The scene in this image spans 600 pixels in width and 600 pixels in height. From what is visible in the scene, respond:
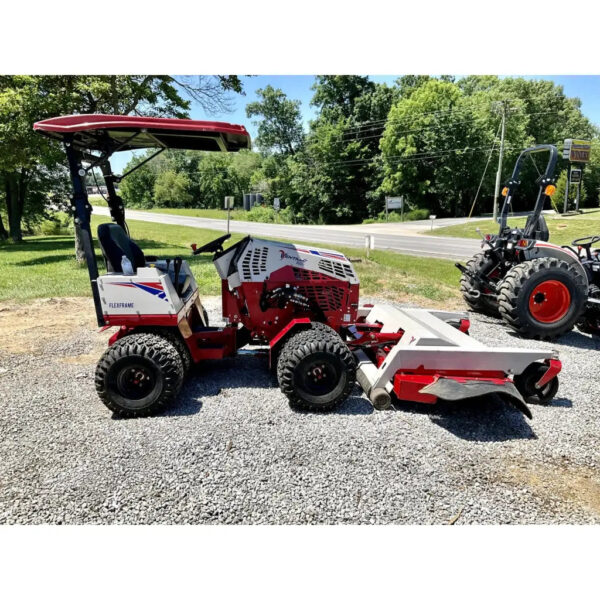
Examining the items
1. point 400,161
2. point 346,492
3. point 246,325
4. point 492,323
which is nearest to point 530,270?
point 492,323

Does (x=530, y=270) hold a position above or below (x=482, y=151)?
below

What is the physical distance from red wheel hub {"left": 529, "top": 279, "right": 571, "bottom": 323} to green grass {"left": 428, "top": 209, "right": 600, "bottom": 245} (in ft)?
47.5

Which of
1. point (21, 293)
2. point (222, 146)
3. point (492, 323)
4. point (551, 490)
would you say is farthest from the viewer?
point (21, 293)

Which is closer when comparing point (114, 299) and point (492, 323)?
point (114, 299)

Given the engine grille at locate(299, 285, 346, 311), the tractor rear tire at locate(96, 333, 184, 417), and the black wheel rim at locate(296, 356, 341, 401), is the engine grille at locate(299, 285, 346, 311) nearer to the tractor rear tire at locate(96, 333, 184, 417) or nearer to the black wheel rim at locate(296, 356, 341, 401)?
the black wheel rim at locate(296, 356, 341, 401)

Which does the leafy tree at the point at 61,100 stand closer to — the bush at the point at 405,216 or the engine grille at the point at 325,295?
the engine grille at the point at 325,295

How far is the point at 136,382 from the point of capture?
3486mm

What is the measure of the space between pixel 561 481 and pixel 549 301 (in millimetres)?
3260

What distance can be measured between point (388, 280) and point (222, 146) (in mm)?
6115

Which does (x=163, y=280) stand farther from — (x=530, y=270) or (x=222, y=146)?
(x=530, y=270)

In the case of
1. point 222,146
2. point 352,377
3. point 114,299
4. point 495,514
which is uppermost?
point 222,146

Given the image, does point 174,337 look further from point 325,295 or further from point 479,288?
point 479,288

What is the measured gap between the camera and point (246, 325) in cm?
407

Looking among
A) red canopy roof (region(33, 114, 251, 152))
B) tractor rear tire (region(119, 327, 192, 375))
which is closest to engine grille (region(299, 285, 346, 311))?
tractor rear tire (region(119, 327, 192, 375))
